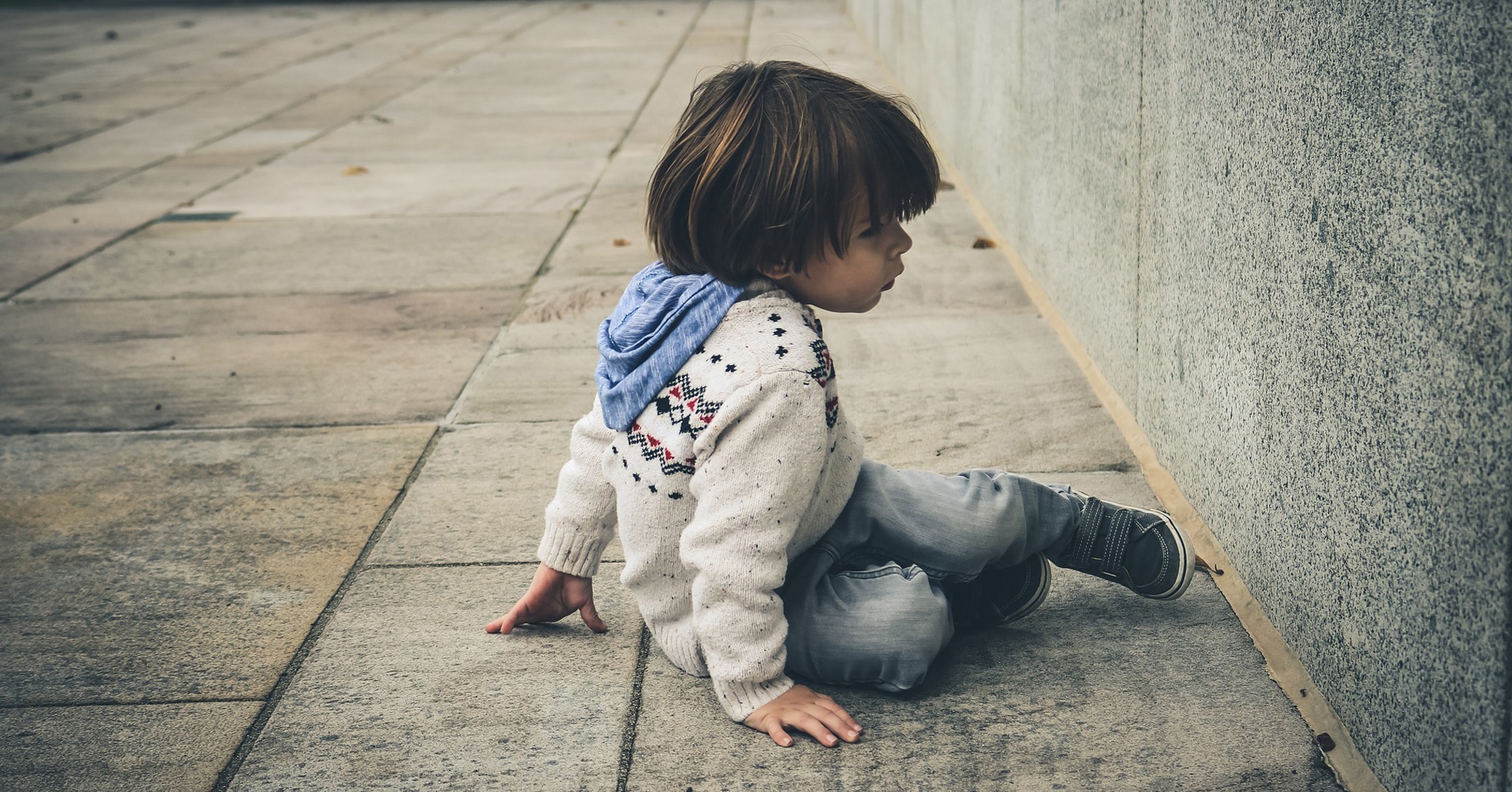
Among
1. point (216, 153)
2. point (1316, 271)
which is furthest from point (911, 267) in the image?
point (216, 153)

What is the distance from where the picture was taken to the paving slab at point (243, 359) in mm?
3836

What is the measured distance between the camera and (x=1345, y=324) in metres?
1.99

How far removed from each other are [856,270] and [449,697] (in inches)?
40.0

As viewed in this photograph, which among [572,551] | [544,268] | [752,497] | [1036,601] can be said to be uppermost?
[752,497]

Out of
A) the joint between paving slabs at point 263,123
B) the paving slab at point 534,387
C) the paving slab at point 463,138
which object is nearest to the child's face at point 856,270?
the paving slab at point 534,387

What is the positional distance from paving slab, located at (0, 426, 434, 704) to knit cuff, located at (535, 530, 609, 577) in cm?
54

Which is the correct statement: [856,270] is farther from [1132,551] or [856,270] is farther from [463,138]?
[463,138]

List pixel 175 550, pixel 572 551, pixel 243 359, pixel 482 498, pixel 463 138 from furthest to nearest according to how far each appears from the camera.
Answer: pixel 463 138 < pixel 243 359 < pixel 482 498 < pixel 175 550 < pixel 572 551

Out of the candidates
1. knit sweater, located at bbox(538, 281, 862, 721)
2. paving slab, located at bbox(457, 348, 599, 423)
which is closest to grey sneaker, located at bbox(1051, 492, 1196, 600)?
knit sweater, located at bbox(538, 281, 862, 721)

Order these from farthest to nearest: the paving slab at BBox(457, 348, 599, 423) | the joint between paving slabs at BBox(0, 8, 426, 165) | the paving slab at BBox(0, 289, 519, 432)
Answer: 1. the joint between paving slabs at BBox(0, 8, 426, 165)
2. the paving slab at BBox(0, 289, 519, 432)
3. the paving slab at BBox(457, 348, 599, 423)

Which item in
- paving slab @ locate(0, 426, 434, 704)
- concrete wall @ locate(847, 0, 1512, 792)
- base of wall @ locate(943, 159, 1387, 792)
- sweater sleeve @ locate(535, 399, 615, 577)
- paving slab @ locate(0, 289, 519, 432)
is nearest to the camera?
concrete wall @ locate(847, 0, 1512, 792)

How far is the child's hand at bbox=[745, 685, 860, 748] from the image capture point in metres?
2.12

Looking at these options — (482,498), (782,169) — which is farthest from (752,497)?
(482,498)

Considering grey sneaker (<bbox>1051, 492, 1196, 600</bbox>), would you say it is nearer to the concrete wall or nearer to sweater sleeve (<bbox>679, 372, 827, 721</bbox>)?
the concrete wall
